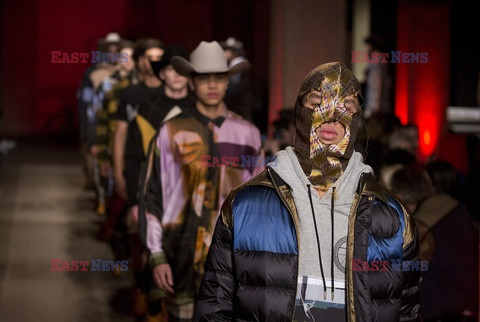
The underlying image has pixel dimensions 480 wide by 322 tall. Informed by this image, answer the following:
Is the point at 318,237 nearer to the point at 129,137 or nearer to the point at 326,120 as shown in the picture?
the point at 326,120

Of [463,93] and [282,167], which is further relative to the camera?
[463,93]

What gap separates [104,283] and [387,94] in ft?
14.2

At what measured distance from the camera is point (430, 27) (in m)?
12.3

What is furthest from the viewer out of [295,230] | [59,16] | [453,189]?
[59,16]

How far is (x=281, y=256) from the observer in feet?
10.7

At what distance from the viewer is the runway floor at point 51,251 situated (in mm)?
8078

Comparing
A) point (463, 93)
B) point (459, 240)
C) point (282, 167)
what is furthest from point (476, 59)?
point (282, 167)

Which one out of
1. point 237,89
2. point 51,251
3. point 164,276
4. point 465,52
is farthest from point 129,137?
point 465,52

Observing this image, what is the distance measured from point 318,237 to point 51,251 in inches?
292

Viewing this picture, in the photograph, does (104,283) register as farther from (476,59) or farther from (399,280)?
(399,280)

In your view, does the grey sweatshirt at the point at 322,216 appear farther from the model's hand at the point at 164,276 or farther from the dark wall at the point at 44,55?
the dark wall at the point at 44,55

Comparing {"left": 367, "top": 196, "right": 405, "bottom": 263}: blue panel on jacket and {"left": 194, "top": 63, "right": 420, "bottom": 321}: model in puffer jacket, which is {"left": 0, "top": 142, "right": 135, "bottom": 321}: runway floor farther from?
{"left": 367, "top": 196, "right": 405, "bottom": 263}: blue panel on jacket

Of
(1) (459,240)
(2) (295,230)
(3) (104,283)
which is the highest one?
(2) (295,230)

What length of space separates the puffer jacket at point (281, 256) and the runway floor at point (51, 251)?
448 centimetres
